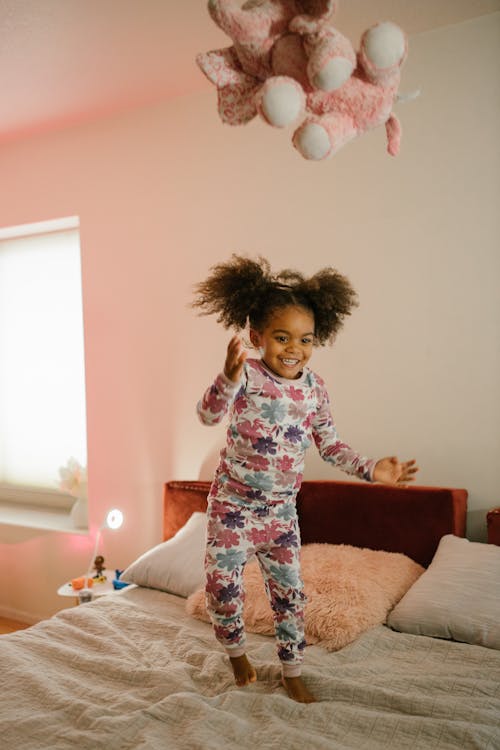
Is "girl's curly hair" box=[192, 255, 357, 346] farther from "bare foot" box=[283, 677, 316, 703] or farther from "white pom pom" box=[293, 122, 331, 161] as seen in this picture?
"bare foot" box=[283, 677, 316, 703]

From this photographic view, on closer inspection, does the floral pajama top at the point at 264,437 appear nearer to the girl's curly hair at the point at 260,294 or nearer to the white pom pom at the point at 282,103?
the girl's curly hair at the point at 260,294

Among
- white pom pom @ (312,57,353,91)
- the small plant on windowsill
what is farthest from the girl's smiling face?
the small plant on windowsill

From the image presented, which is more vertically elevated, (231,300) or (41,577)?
(231,300)

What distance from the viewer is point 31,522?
3.45 metres

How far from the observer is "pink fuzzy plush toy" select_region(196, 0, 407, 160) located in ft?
3.40

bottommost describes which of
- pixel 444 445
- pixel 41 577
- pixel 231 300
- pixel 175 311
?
pixel 41 577

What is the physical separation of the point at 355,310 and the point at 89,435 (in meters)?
1.60

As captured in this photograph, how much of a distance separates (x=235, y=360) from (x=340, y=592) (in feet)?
3.07

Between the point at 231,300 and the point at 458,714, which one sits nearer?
the point at 458,714

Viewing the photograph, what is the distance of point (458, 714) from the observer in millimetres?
1311

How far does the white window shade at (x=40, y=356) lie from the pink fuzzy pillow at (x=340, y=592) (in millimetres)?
1814

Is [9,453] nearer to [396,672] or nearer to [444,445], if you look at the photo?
[444,445]

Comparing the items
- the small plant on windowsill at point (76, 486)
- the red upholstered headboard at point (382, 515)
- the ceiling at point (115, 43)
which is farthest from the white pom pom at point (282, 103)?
the small plant on windowsill at point (76, 486)

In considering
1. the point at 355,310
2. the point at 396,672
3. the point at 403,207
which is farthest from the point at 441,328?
the point at 396,672
